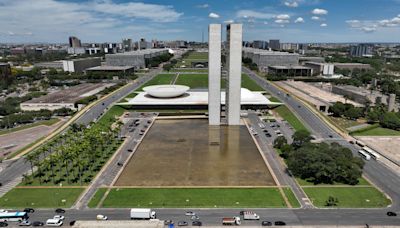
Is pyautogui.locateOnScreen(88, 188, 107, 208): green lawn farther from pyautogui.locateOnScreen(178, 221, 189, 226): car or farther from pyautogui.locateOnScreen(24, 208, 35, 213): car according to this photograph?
pyautogui.locateOnScreen(178, 221, 189, 226): car

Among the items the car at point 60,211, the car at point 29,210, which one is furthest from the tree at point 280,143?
the car at point 29,210

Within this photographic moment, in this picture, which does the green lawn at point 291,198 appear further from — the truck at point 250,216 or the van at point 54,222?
the van at point 54,222

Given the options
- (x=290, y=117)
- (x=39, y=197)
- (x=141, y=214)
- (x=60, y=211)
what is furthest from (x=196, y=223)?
(x=290, y=117)

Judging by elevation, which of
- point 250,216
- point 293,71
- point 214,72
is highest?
point 214,72

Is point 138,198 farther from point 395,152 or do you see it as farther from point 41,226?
point 395,152

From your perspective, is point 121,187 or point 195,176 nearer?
point 121,187

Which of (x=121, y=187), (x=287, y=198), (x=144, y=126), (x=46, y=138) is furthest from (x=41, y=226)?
(x=144, y=126)

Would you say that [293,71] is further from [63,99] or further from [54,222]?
[54,222]
